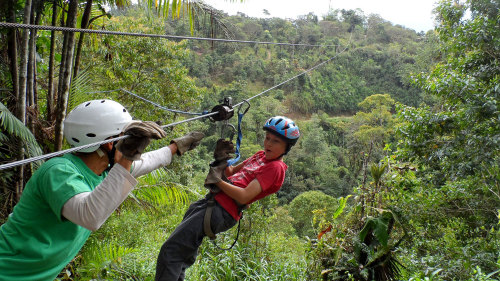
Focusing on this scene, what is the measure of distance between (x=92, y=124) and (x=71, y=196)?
1.21ft

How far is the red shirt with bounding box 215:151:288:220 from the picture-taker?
2.31 m

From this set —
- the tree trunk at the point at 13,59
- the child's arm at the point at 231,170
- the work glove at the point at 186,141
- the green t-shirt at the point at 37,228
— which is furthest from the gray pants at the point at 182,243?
the tree trunk at the point at 13,59

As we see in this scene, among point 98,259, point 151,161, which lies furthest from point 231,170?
point 98,259

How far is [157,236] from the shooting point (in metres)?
7.36

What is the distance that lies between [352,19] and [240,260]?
54.1 meters

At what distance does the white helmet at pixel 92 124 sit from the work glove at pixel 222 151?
2.30 ft

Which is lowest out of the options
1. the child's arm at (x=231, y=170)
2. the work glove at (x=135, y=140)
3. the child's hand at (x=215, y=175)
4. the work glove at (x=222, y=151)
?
the child's arm at (x=231, y=170)

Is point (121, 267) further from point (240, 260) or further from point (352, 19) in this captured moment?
point (352, 19)

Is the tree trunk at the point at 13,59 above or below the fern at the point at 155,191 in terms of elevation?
above

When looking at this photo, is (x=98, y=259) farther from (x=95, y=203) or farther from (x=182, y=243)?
(x=95, y=203)

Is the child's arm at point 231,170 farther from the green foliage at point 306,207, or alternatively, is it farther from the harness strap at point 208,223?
the green foliage at point 306,207

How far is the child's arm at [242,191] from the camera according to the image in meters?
2.25

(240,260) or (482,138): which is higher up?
A: (482,138)

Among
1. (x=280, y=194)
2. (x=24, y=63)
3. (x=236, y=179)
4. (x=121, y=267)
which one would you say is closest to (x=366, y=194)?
(x=236, y=179)
